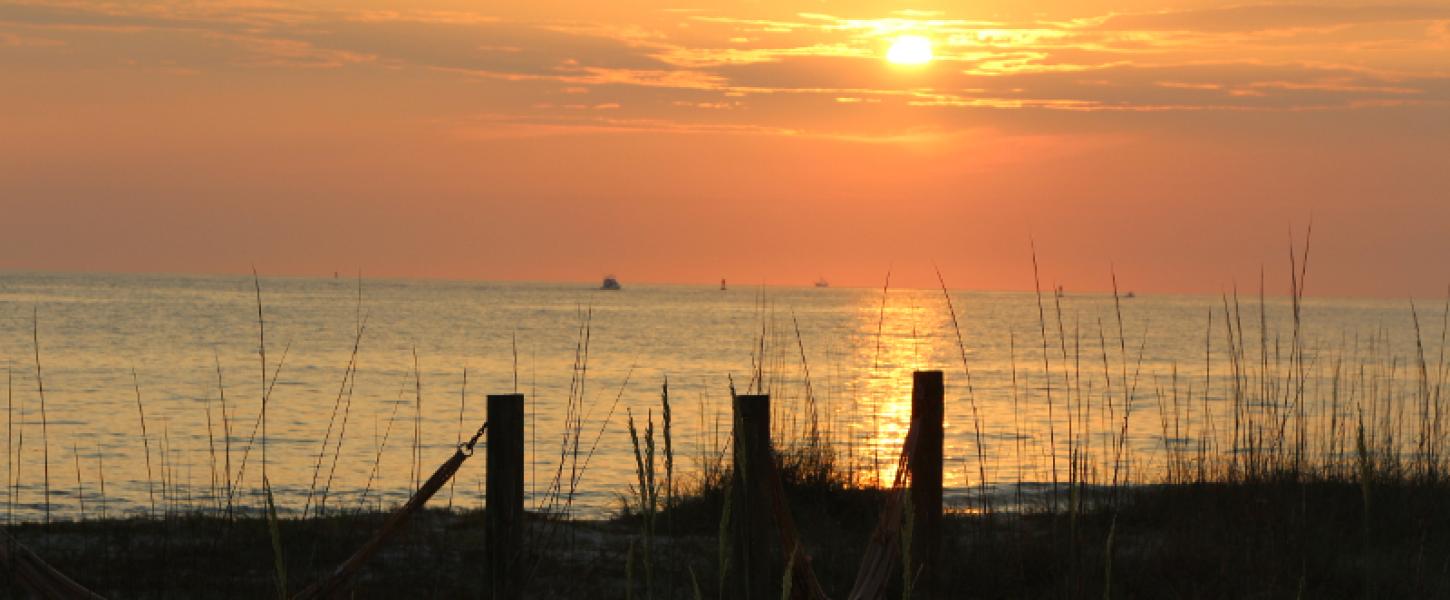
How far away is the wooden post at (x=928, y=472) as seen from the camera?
5.48 meters

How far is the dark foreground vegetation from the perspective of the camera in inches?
248

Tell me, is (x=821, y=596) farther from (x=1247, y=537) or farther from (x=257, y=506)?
(x=257, y=506)

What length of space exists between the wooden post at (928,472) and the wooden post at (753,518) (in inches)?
57.5

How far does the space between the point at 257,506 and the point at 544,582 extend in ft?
15.8

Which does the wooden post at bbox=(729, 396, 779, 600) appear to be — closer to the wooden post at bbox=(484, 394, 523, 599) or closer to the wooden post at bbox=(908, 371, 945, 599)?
the wooden post at bbox=(484, 394, 523, 599)

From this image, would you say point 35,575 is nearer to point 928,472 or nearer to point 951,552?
point 928,472

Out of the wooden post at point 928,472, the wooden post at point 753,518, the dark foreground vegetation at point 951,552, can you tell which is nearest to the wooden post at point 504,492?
the wooden post at point 753,518

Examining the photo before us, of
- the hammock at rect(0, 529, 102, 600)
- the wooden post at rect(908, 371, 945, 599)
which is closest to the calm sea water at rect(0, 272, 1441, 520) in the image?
the wooden post at rect(908, 371, 945, 599)

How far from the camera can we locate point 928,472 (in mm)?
5637

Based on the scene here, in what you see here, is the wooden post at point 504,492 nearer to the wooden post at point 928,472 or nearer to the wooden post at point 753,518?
the wooden post at point 753,518

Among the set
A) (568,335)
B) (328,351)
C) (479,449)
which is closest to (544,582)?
(479,449)

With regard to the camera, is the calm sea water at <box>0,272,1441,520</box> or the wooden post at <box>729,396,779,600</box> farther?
the calm sea water at <box>0,272,1441,520</box>

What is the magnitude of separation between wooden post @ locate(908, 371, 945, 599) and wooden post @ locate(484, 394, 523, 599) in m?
1.73

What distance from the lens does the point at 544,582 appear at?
680 centimetres
